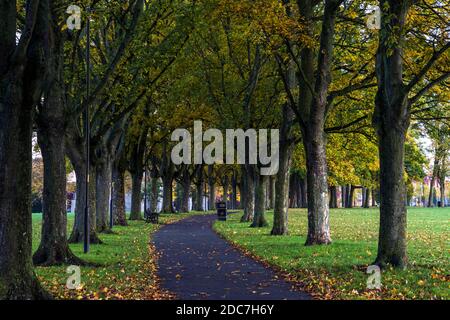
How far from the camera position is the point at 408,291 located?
1000 centimetres

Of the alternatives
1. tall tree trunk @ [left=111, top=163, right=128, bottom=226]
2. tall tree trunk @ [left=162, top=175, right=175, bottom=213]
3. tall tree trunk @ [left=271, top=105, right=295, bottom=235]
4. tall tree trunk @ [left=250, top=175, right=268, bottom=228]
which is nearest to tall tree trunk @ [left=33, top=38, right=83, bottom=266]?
tall tree trunk @ [left=271, top=105, right=295, bottom=235]

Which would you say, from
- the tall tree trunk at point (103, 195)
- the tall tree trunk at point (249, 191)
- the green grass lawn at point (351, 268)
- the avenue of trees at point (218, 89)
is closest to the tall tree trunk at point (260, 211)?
the avenue of trees at point (218, 89)

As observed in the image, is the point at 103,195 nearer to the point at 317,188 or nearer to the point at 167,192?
the point at 317,188

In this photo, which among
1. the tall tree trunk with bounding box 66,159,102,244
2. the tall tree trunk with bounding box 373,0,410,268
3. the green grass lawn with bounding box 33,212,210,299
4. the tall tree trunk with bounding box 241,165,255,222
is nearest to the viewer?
the green grass lawn with bounding box 33,212,210,299

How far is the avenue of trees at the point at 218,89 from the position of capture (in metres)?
8.83

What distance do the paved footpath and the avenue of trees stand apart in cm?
262

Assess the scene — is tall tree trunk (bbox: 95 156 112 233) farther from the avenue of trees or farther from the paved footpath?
the paved footpath

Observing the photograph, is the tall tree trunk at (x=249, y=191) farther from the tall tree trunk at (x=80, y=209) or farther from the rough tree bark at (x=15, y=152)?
the rough tree bark at (x=15, y=152)

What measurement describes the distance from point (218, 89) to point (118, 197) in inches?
343

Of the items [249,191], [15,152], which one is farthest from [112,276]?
[249,191]

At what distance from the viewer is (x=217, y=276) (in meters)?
12.6

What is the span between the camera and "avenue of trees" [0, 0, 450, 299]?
883 cm

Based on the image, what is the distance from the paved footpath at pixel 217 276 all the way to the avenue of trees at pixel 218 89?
262 cm
